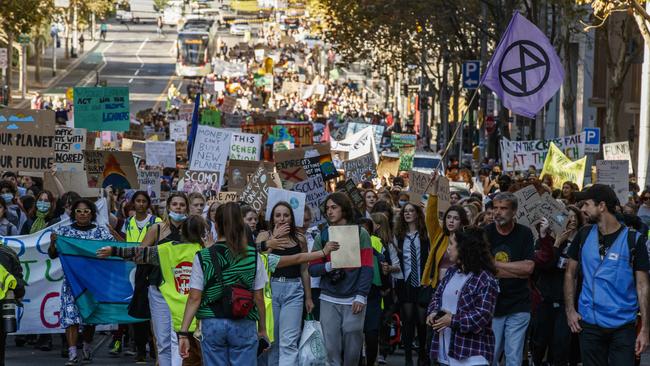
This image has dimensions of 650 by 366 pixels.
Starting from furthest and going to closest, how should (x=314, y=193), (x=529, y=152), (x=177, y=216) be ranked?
1. (x=529, y=152)
2. (x=314, y=193)
3. (x=177, y=216)

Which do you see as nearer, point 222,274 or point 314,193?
point 222,274

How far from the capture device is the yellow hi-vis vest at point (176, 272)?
35.4 feet

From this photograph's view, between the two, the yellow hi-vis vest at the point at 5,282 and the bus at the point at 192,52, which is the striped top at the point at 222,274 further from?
the bus at the point at 192,52

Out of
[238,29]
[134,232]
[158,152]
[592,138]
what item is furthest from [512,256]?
[238,29]

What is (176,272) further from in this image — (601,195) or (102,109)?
(102,109)

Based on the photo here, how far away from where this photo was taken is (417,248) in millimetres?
13844

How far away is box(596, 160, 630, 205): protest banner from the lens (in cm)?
2236

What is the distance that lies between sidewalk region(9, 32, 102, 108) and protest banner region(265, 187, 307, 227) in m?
58.7

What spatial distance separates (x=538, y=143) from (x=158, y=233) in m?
15.8

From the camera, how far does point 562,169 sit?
76.5 ft

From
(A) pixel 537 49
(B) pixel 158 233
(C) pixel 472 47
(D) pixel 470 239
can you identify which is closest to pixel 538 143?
(A) pixel 537 49

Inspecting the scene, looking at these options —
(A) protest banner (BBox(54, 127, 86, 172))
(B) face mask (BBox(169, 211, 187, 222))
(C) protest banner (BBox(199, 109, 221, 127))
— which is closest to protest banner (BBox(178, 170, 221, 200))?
(A) protest banner (BBox(54, 127, 86, 172))

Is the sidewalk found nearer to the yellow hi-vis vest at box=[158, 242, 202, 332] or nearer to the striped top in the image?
the yellow hi-vis vest at box=[158, 242, 202, 332]

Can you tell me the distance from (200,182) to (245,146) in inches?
180
